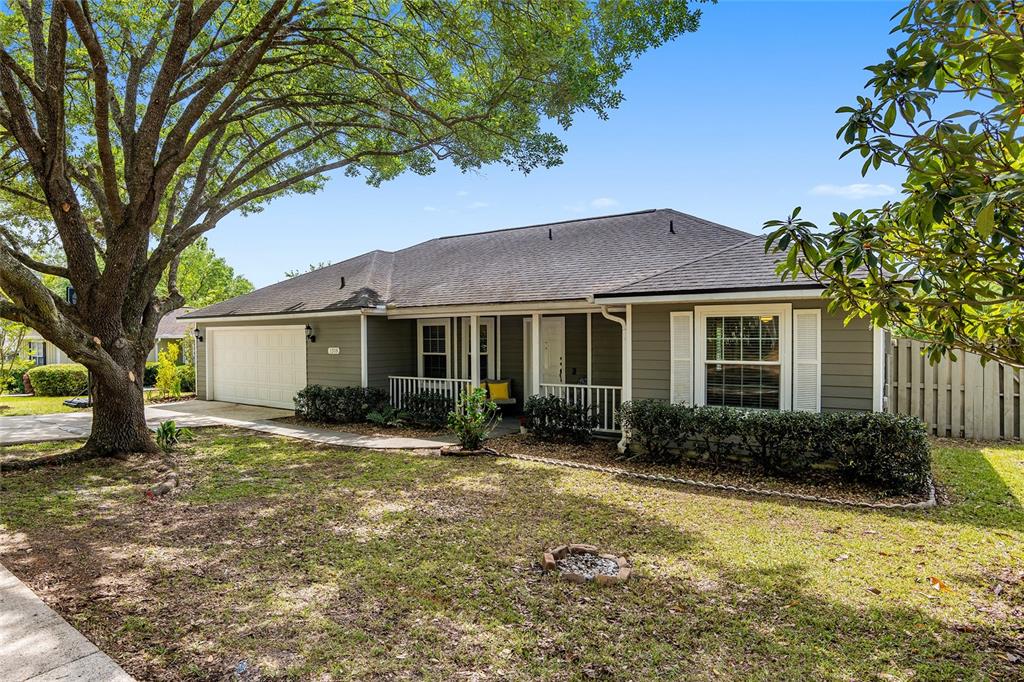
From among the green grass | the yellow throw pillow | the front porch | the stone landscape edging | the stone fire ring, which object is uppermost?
the front porch

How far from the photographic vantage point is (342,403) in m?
12.7

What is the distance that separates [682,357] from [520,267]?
18.1ft

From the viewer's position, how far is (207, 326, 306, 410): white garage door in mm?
14953

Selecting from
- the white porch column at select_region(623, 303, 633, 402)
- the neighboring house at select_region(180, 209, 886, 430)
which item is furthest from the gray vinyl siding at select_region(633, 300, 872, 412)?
the white porch column at select_region(623, 303, 633, 402)

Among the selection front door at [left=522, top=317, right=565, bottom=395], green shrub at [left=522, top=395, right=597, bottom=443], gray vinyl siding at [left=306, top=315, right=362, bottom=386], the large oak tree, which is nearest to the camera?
the large oak tree

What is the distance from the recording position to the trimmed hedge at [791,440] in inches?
265

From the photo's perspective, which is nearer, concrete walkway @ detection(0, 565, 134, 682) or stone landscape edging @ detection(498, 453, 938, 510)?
concrete walkway @ detection(0, 565, 134, 682)

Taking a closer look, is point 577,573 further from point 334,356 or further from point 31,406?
point 31,406

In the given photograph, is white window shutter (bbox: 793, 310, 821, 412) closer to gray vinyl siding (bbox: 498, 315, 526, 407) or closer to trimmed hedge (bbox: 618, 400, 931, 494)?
trimmed hedge (bbox: 618, 400, 931, 494)

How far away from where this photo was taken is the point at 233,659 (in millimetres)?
3273

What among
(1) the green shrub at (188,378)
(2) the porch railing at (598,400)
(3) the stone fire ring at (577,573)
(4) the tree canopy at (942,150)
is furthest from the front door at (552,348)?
(1) the green shrub at (188,378)

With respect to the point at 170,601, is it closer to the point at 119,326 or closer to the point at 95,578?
the point at 95,578

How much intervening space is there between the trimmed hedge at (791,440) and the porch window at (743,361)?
1.65ft

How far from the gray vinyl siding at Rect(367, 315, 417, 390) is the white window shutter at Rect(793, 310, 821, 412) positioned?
913 cm
